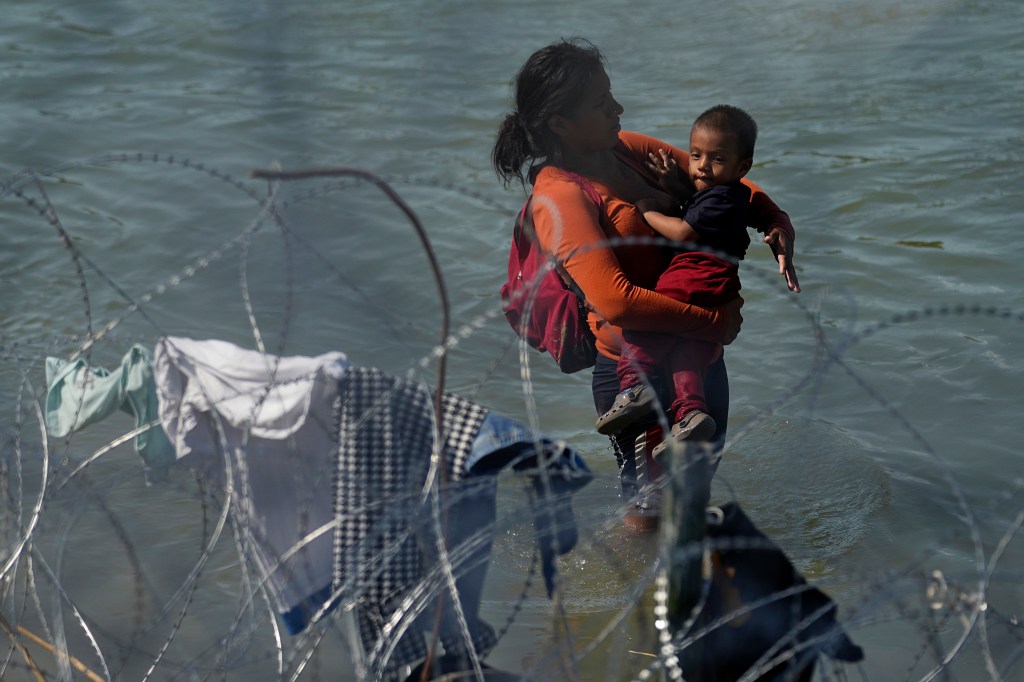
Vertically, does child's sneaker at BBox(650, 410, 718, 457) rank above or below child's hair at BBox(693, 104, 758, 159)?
below

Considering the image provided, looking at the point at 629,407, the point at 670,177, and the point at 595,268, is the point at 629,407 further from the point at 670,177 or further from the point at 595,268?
the point at 670,177

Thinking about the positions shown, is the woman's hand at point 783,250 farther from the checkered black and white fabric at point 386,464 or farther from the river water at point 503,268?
Result: the checkered black and white fabric at point 386,464

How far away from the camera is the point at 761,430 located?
4.64 m

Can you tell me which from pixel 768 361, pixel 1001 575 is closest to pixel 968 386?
pixel 768 361

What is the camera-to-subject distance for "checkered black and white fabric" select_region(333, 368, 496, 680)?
2.15m

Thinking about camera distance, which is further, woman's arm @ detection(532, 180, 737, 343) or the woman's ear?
the woman's ear

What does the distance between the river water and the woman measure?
0.29 meters

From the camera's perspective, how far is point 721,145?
2877 mm

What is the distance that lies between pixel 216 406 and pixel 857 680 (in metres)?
1.86

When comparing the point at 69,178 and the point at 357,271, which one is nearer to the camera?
the point at 357,271

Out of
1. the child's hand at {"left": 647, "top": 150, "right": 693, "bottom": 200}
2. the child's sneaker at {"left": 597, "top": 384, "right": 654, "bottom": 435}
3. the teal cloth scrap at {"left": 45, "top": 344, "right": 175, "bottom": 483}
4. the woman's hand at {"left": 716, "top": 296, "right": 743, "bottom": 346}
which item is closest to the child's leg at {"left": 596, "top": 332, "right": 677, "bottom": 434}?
the child's sneaker at {"left": 597, "top": 384, "right": 654, "bottom": 435}

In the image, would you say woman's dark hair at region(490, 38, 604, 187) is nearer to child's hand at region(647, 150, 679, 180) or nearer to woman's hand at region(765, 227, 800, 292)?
child's hand at region(647, 150, 679, 180)

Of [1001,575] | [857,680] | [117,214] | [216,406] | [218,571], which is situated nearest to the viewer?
[1001,575]

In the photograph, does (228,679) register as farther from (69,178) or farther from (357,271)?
(69,178)
